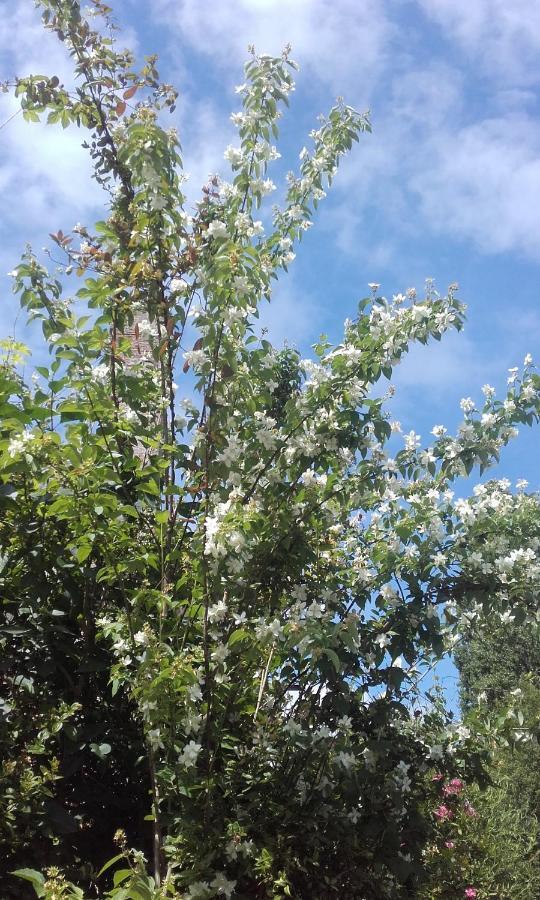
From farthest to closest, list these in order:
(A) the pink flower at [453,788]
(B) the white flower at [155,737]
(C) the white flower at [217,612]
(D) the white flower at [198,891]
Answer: (A) the pink flower at [453,788], (C) the white flower at [217,612], (B) the white flower at [155,737], (D) the white flower at [198,891]

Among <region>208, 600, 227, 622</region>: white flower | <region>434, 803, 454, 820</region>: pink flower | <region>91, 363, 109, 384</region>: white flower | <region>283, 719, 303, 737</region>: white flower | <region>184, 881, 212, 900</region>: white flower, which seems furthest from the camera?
<region>434, 803, 454, 820</region>: pink flower

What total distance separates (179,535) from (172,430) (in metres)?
0.42

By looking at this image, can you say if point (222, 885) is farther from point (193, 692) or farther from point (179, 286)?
point (179, 286)

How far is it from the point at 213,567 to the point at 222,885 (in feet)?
3.23

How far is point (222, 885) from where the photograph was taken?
256 cm

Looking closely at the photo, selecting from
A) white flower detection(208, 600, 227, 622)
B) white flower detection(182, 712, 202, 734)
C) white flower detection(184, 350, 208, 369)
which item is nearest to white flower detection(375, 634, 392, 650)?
white flower detection(208, 600, 227, 622)

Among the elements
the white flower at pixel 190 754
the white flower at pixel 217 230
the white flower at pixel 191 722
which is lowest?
the white flower at pixel 190 754

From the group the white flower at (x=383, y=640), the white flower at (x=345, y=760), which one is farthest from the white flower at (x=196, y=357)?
the white flower at (x=345, y=760)

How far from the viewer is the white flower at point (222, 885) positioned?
2.56 meters

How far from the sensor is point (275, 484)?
10.2 feet

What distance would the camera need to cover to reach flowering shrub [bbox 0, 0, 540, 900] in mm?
2678

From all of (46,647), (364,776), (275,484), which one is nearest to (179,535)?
(275,484)

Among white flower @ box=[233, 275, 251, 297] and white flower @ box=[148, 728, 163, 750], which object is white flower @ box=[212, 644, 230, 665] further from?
white flower @ box=[233, 275, 251, 297]

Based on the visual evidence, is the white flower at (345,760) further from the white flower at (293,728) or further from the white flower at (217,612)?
the white flower at (217,612)
